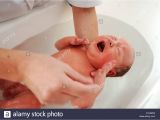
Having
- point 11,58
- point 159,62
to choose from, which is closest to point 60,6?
point 11,58

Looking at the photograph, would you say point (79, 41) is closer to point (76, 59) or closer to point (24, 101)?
point (76, 59)

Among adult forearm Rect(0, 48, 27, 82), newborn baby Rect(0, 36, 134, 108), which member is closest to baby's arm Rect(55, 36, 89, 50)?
newborn baby Rect(0, 36, 134, 108)

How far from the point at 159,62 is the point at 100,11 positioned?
21cm

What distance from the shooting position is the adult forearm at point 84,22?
2.67ft

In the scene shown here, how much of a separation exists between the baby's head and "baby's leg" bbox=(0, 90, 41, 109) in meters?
0.17

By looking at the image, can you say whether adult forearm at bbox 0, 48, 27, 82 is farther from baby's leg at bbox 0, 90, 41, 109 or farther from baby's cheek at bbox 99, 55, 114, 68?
baby's cheek at bbox 99, 55, 114, 68

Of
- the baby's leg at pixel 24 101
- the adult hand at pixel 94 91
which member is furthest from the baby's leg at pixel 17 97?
the adult hand at pixel 94 91

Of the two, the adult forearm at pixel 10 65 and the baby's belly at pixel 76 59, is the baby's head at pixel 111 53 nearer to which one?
the baby's belly at pixel 76 59

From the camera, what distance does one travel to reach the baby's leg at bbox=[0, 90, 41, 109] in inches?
29.9

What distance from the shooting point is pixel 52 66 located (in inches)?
30.6

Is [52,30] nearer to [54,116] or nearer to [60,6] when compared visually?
[60,6]

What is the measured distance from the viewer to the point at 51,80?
0.77m

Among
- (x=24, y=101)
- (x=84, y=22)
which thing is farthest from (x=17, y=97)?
(x=84, y=22)

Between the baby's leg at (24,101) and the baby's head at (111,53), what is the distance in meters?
0.17
